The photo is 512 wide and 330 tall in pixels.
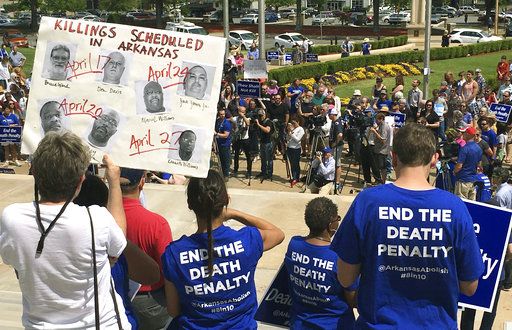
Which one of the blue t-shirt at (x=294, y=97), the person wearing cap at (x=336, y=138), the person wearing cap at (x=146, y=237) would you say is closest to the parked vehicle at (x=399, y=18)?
the blue t-shirt at (x=294, y=97)

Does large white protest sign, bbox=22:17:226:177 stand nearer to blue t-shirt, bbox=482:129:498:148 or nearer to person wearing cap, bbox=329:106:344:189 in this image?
person wearing cap, bbox=329:106:344:189

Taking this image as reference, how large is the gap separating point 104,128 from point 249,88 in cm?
1479

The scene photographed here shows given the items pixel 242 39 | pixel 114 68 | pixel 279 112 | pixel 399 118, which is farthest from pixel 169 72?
pixel 242 39

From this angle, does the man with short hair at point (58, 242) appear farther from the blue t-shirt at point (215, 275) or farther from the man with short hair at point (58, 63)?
the man with short hair at point (58, 63)

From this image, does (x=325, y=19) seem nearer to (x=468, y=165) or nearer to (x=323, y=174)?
(x=323, y=174)

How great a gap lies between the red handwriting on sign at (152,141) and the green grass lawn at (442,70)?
25.9m

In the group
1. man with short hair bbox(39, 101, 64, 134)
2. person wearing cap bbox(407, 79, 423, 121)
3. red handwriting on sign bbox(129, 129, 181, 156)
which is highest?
man with short hair bbox(39, 101, 64, 134)

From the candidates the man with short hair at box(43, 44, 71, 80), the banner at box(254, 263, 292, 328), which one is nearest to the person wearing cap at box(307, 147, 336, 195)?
the banner at box(254, 263, 292, 328)

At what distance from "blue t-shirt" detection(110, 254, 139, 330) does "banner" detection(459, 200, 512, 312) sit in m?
2.43

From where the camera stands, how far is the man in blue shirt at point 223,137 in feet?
52.6

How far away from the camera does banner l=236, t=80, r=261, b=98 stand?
63.2ft

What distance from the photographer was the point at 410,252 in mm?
3371

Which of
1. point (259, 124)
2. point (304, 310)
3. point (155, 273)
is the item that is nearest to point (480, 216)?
point (304, 310)

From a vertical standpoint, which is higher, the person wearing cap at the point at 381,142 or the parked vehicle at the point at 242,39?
the parked vehicle at the point at 242,39
